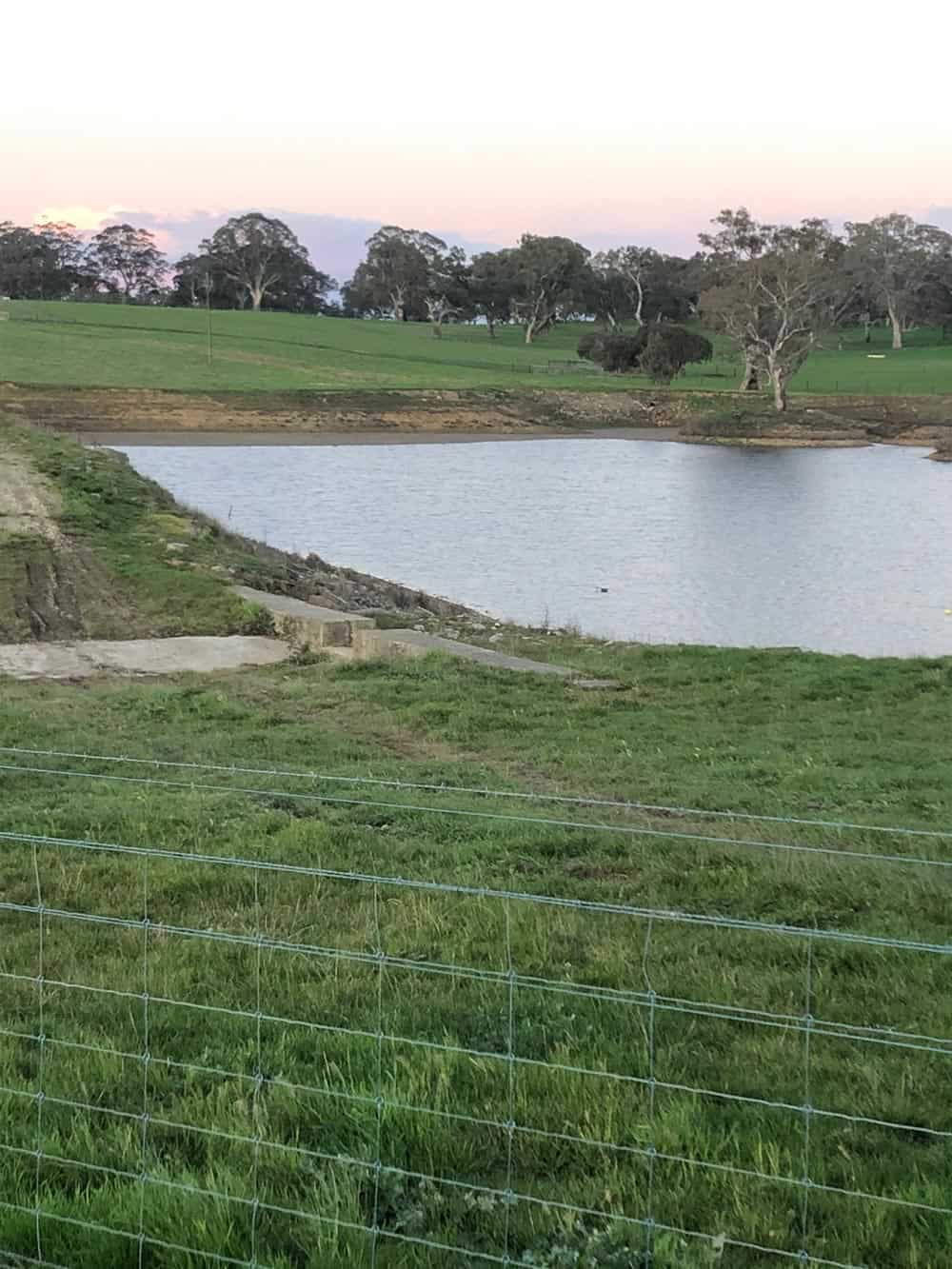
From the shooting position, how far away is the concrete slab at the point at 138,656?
15.5 meters

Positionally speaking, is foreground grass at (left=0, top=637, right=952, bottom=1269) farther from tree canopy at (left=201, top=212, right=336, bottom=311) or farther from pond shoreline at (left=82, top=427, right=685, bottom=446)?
tree canopy at (left=201, top=212, right=336, bottom=311)

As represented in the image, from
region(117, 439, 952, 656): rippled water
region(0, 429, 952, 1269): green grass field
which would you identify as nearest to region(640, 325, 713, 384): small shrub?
region(117, 439, 952, 656): rippled water

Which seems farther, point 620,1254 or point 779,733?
point 779,733

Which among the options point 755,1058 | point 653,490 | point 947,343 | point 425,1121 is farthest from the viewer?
point 947,343

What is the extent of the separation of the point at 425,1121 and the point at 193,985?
158 centimetres

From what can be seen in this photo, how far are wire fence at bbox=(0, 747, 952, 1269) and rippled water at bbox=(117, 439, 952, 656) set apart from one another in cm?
1557

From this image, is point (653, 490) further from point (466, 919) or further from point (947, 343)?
point (947, 343)

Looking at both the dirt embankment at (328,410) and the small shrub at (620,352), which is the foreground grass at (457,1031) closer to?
the dirt embankment at (328,410)

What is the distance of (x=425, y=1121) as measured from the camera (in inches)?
159

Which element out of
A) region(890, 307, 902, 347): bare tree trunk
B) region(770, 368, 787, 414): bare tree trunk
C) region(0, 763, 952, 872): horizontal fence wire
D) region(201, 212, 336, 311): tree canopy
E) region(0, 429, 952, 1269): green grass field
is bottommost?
region(0, 763, 952, 872): horizontal fence wire

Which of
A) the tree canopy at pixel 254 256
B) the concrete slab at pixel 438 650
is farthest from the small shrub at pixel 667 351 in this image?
the concrete slab at pixel 438 650

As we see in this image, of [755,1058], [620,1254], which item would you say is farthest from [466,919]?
[620,1254]

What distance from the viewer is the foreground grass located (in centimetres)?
361

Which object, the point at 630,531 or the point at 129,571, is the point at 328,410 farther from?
the point at 129,571
